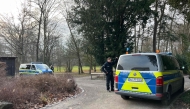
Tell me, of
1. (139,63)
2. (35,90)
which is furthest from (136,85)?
(35,90)

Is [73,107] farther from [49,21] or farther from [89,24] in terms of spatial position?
[49,21]

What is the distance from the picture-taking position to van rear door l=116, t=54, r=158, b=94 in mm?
6752

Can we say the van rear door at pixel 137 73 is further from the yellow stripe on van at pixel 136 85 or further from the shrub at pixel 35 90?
the shrub at pixel 35 90

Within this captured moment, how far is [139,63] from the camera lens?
7148 mm

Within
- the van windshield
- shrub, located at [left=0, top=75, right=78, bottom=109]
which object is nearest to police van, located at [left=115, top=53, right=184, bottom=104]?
the van windshield

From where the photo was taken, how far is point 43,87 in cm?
939

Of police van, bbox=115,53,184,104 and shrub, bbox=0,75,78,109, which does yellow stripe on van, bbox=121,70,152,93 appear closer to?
police van, bbox=115,53,184,104

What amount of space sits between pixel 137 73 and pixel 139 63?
1.32 feet

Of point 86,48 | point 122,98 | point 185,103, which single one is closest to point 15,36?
point 86,48

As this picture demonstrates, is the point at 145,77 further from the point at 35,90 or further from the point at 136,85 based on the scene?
the point at 35,90

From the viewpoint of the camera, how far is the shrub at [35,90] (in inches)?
279

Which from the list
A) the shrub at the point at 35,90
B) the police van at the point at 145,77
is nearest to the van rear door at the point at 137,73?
the police van at the point at 145,77

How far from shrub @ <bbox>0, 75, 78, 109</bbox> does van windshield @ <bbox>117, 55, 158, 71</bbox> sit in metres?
3.45

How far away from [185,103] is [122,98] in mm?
2571
